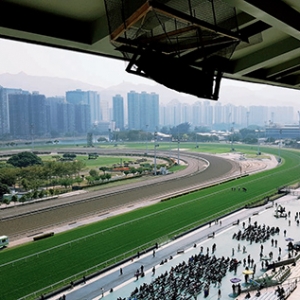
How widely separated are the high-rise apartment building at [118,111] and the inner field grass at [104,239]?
10046 centimetres

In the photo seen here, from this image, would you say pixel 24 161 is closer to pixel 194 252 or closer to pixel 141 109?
pixel 194 252

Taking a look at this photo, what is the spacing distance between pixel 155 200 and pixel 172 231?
22.1ft

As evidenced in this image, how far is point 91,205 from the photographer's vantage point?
21.4 meters

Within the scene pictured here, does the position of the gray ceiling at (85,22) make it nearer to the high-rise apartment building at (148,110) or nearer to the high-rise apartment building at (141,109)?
the high-rise apartment building at (141,109)

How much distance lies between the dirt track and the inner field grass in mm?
2123

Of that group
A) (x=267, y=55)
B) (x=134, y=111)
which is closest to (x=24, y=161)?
(x=267, y=55)

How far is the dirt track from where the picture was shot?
17.3 meters

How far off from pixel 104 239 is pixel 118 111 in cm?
11224

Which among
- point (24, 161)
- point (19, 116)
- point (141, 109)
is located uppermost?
point (141, 109)

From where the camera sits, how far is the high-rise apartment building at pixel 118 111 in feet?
402

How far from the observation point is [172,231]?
16.1 meters

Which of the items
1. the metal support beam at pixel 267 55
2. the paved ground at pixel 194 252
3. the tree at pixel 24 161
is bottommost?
the paved ground at pixel 194 252

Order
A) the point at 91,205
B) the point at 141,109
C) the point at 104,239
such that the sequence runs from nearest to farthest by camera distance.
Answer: the point at 104,239 < the point at 91,205 < the point at 141,109

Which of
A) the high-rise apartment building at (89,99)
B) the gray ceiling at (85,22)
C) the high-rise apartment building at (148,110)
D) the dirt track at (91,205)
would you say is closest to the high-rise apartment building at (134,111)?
the high-rise apartment building at (148,110)
